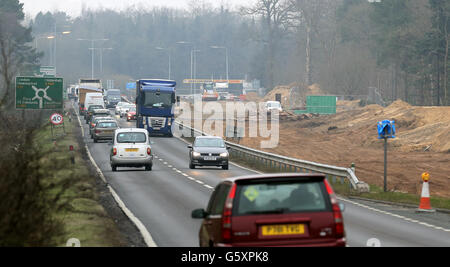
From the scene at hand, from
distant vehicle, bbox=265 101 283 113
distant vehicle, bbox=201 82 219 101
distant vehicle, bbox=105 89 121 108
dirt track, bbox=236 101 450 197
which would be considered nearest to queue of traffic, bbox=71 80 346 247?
dirt track, bbox=236 101 450 197

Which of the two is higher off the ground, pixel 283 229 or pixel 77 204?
pixel 283 229

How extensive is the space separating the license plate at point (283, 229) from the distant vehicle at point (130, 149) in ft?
82.0

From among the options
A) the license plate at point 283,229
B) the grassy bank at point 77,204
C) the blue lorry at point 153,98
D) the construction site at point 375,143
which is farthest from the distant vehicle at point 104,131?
the license plate at point 283,229

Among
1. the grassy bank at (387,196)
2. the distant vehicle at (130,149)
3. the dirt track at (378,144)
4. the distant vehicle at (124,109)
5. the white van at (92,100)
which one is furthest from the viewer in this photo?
the distant vehicle at (124,109)

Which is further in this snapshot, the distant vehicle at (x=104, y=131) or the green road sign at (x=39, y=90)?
the distant vehicle at (x=104, y=131)

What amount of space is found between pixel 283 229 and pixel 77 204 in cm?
1305

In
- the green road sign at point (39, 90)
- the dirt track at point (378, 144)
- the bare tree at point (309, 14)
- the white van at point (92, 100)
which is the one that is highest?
the bare tree at point (309, 14)

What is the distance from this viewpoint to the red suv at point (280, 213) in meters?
9.72

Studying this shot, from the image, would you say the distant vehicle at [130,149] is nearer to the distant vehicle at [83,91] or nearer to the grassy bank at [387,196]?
the grassy bank at [387,196]

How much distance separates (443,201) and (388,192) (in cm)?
310

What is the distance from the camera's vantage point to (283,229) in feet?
32.0

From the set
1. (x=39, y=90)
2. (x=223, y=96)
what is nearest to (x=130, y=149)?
(x=39, y=90)

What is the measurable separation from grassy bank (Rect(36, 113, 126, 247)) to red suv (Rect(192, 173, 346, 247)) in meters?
2.07

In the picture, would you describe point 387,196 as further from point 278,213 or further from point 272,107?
point 272,107
